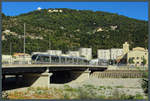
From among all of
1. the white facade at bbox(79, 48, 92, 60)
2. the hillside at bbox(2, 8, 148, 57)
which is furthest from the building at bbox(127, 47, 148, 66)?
the white facade at bbox(79, 48, 92, 60)

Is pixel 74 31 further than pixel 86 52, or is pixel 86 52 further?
pixel 86 52

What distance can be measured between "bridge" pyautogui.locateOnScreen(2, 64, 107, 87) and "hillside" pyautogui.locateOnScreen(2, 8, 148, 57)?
14.9 ft

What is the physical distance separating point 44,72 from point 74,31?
20.4 m

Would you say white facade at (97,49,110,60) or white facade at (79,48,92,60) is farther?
white facade at (79,48,92,60)

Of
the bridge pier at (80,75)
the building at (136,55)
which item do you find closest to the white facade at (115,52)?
the building at (136,55)

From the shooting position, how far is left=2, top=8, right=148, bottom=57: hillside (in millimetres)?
30938

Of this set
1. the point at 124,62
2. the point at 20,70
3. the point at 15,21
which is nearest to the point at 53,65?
the point at 20,70

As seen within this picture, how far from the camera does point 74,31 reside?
4541 cm

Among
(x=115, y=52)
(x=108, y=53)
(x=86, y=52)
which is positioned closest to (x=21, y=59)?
(x=115, y=52)

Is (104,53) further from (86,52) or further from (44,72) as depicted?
(44,72)

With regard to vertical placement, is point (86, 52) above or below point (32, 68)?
above

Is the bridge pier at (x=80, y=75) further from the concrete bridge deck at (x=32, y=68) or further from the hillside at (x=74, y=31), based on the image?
the hillside at (x=74, y=31)

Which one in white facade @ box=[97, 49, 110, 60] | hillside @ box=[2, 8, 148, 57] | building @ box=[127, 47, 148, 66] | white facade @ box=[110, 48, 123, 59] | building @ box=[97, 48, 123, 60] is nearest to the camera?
hillside @ box=[2, 8, 148, 57]

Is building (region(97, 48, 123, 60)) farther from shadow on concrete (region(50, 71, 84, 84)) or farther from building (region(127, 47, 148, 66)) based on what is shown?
shadow on concrete (region(50, 71, 84, 84))
